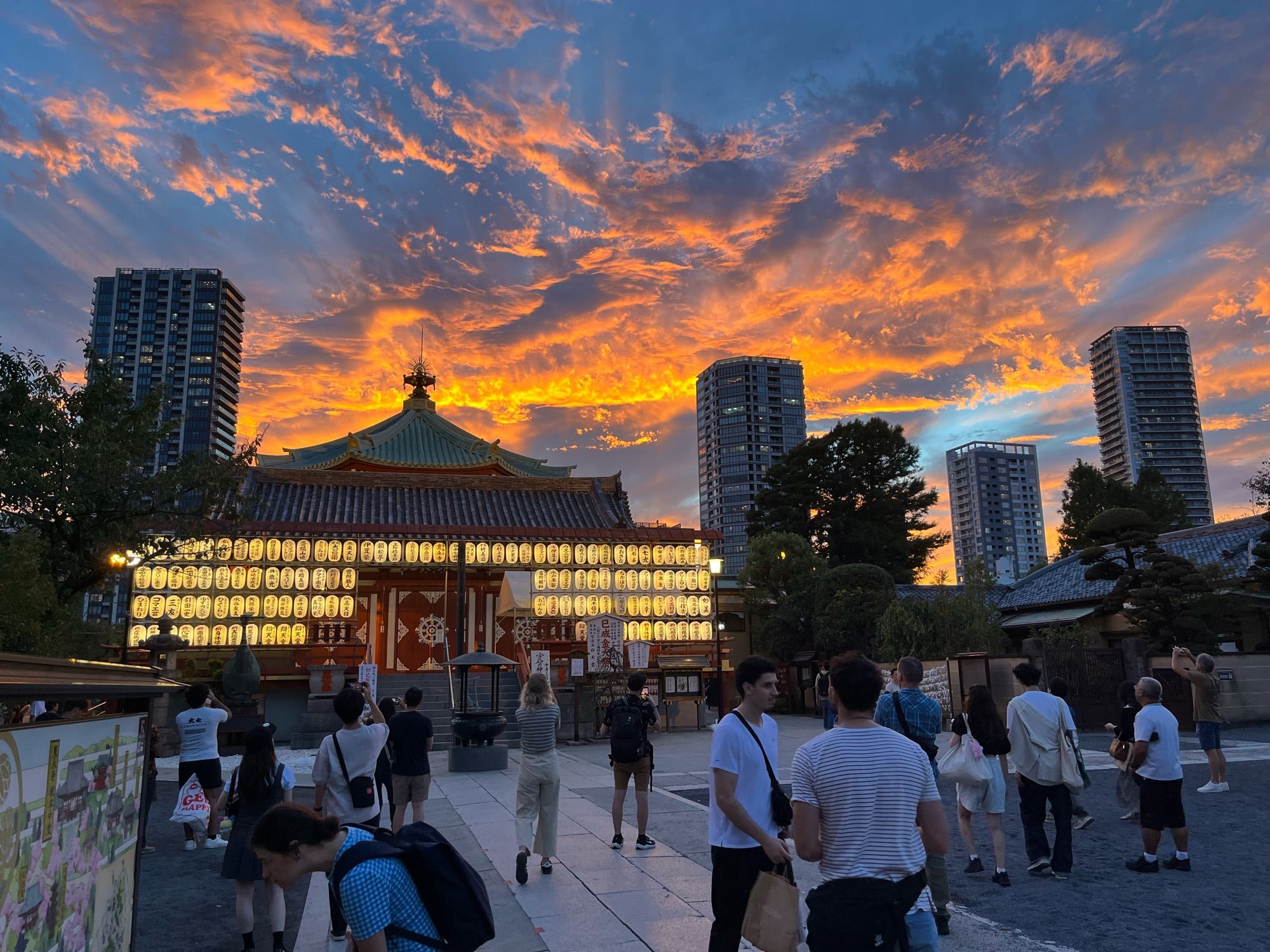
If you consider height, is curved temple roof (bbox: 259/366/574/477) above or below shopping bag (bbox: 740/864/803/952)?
above

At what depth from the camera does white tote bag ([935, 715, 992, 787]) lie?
Result: 24.1 feet

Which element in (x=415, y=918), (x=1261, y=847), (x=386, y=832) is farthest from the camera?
(x=1261, y=847)

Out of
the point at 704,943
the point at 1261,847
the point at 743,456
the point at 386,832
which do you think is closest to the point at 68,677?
the point at 386,832

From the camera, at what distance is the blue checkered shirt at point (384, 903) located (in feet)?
9.29

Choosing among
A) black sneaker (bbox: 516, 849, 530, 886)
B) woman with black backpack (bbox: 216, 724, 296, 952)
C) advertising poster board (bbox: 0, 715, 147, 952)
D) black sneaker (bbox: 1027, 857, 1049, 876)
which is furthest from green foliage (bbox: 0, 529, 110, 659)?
black sneaker (bbox: 1027, 857, 1049, 876)

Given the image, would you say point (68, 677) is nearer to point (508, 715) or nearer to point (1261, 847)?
point (1261, 847)

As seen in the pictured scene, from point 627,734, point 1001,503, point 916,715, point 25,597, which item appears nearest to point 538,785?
point 627,734

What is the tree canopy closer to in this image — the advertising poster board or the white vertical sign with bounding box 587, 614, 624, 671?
the white vertical sign with bounding box 587, 614, 624, 671

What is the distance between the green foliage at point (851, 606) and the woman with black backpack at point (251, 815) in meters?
24.3

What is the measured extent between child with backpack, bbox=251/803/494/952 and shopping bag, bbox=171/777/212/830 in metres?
7.68

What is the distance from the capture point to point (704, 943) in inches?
230

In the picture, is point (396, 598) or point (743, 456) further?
point (743, 456)

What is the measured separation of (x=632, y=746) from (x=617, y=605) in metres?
18.4

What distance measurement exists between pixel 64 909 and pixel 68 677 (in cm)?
99
